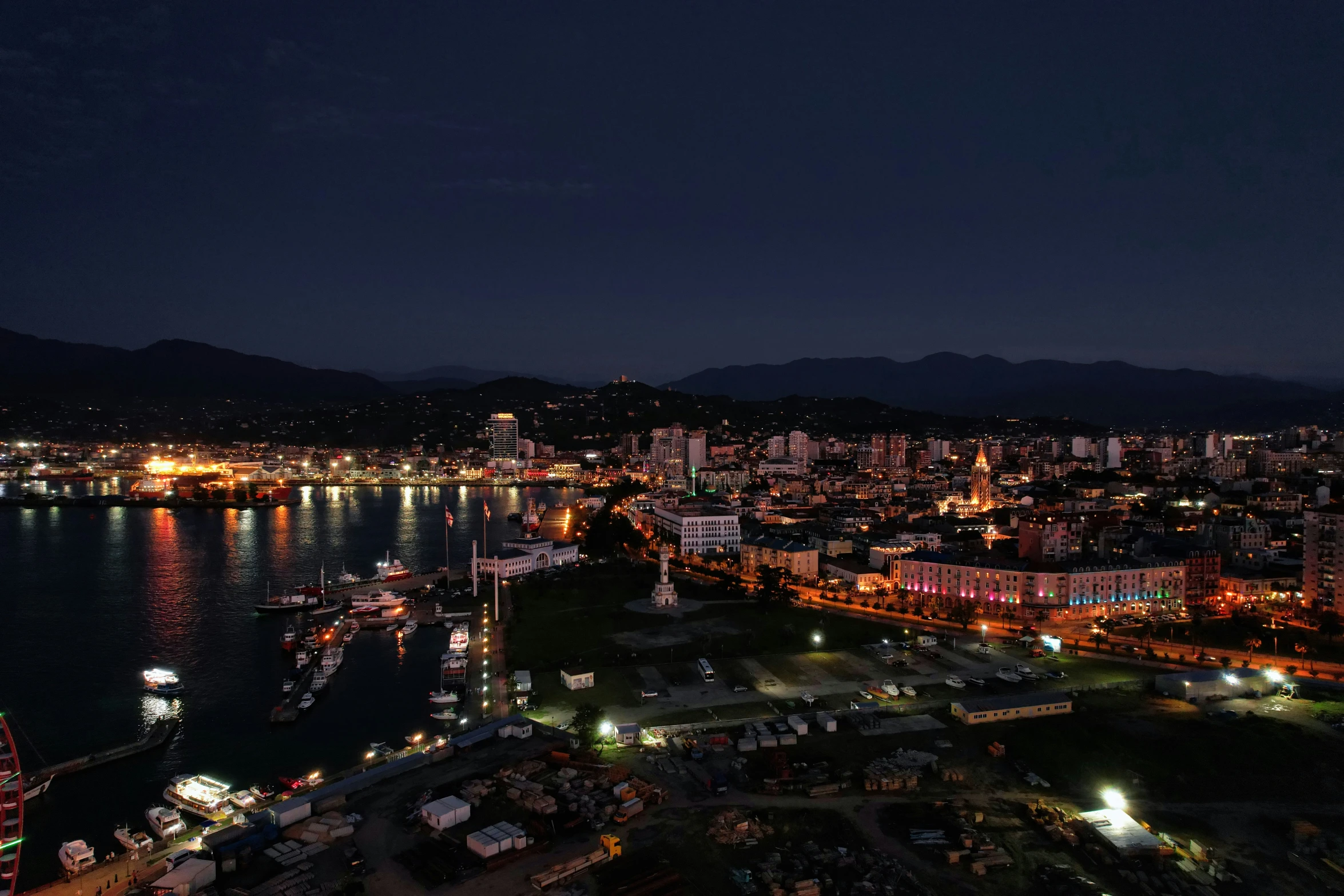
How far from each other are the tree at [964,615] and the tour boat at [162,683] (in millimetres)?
15880

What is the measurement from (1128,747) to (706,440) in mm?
70538

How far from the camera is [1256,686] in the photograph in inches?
539

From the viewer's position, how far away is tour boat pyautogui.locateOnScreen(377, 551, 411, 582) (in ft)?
77.2

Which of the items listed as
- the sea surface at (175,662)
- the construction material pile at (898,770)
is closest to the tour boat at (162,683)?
the sea surface at (175,662)

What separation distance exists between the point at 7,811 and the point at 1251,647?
19.7 metres

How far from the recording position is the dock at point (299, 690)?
13.1m

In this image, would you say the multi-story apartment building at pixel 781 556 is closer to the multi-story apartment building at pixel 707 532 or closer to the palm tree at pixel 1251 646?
the multi-story apartment building at pixel 707 532

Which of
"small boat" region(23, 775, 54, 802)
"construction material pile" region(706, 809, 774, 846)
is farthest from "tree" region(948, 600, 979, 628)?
"small boat" region(23, 775, 54, 802)

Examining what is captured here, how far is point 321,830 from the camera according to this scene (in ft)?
28.7

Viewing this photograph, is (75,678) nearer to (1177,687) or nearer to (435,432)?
(1177,687)

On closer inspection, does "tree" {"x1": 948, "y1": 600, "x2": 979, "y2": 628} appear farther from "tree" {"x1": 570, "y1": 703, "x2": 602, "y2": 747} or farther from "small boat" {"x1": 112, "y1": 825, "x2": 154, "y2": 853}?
"small boat" {"x1": 112, "y1": 825, "x2": 154, "y2": 853}

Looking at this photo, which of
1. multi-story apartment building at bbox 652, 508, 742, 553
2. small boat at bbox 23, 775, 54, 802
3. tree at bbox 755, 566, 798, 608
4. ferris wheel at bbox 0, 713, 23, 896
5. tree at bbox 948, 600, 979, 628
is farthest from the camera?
multi-story apartment building at bbox 652, 508, 742, 553

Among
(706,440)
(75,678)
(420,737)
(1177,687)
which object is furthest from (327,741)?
(706,440)

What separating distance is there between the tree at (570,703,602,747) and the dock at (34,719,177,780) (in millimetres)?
6359
